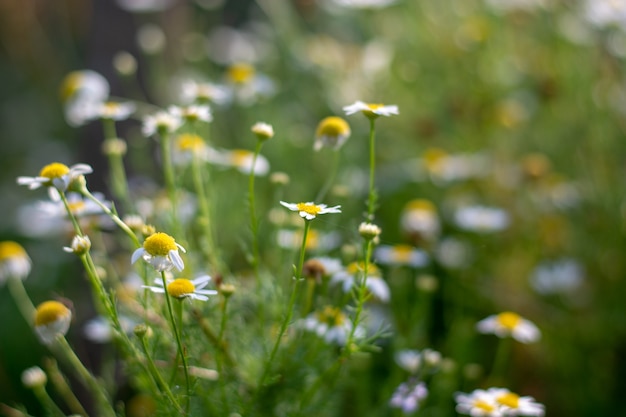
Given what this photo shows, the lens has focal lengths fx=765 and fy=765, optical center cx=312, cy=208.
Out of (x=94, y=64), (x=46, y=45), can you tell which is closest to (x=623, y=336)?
(x=94, y=64)

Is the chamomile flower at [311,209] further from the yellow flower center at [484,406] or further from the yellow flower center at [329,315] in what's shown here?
the yellow flower center at [484,406]

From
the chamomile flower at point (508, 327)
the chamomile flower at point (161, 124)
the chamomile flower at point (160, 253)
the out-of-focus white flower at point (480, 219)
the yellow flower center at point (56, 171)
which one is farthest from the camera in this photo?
the out-of-focus white flower at point (480, 219)

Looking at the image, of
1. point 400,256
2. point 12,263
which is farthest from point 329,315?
point 12,263

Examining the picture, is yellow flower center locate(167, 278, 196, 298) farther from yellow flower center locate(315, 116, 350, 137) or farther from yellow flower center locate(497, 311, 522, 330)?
yellow flower center locate(497, 311, 522, 330)

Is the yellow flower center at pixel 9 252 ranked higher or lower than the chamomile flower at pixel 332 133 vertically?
lower

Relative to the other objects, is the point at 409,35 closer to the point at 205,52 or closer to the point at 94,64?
the point at 205,52

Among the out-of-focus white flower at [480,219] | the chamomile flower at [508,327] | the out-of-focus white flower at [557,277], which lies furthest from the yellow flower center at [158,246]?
the out-of-focus white flower at [557,277]
